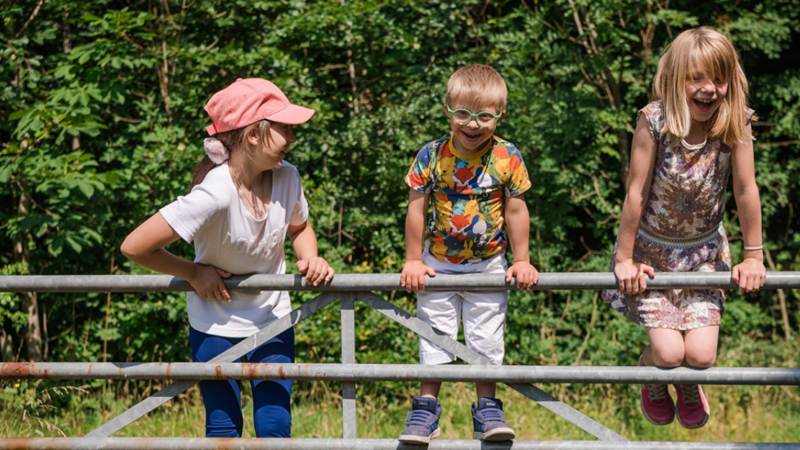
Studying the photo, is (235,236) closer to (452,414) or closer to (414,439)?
(414,439)

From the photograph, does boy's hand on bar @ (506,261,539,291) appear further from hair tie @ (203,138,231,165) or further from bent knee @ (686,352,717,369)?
hair tie @ (203,138,231,165)

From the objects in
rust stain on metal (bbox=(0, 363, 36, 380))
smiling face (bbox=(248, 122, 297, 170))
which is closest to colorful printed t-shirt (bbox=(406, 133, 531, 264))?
smiling face (bbox=(248, 122, 297, 170))

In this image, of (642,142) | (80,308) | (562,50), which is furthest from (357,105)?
(642,142)

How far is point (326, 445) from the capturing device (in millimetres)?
2152

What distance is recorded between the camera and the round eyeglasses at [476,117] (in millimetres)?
2318

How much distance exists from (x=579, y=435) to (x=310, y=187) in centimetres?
254

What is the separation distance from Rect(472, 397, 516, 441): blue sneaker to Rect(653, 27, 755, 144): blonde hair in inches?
46.7

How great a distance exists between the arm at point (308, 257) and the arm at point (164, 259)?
30 cm

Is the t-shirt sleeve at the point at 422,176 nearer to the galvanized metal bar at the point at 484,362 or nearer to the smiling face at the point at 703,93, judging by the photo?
the galvanized metal bar at the point at 484,362

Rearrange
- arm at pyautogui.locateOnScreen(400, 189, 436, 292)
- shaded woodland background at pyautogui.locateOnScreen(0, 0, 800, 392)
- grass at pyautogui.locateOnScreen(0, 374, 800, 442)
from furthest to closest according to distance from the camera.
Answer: shaded woodland background at pyautogui.locateOnScreen(0, 0, 800, 392) < grass at pyautogui.locateOnScreen(0, 374, 800, 442) < arm at pyautogui.locateOnScreen(400, 189, 436, 292)

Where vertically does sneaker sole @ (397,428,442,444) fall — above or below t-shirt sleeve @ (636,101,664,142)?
below

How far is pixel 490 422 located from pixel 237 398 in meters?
0.96

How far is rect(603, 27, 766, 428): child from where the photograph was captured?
2.24 m

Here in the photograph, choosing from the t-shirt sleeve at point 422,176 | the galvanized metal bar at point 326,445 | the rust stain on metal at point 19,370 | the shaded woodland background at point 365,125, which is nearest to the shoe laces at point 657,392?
the galvanized metal bar at point 326,445
